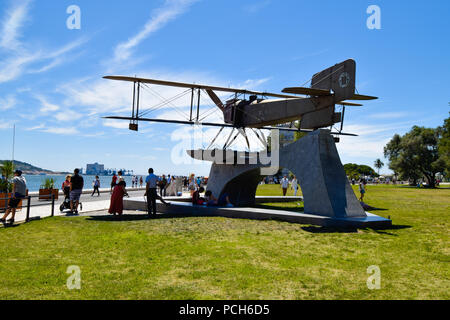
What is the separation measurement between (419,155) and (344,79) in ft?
195

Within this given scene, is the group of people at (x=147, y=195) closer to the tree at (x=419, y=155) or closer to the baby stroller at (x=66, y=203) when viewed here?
the baby stroller at (x=66, y=203)

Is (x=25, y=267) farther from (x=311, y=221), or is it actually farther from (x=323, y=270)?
(x=311, y=221)

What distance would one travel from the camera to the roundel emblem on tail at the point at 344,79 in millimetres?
11162

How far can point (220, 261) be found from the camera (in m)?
6.11

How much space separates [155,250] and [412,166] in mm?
66617

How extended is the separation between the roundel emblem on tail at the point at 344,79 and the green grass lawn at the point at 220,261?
17.2 ft

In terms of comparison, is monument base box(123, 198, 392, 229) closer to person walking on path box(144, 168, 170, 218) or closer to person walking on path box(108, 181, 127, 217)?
person walking on path box(144, 168, 170, 218)

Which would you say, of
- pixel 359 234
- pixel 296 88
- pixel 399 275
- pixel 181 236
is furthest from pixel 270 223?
pixel 399 275

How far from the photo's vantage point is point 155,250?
22.8ft

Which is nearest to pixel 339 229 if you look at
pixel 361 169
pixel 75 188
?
pixel 75 188

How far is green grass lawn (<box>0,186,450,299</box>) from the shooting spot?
4582 mm

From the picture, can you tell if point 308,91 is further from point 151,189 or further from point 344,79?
point 151,189

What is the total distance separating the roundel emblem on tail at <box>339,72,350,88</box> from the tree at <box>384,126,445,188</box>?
57.8m

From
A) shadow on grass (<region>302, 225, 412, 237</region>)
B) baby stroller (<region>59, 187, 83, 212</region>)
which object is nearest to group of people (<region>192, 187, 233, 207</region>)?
shadow on grass (<region>302, 225, 412, 237</region>)
